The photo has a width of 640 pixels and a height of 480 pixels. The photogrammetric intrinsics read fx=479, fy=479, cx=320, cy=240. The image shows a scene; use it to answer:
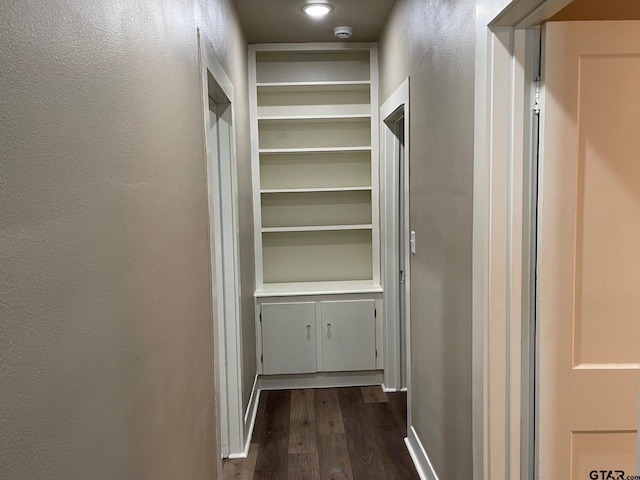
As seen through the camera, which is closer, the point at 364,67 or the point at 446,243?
the point at 446,243

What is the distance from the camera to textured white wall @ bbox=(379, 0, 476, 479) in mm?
1770

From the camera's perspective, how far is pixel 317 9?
2.90m

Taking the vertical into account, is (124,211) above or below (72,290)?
above

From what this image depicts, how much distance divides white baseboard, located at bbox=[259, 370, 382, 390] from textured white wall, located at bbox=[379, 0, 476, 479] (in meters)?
1.09

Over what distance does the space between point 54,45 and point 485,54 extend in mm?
1262

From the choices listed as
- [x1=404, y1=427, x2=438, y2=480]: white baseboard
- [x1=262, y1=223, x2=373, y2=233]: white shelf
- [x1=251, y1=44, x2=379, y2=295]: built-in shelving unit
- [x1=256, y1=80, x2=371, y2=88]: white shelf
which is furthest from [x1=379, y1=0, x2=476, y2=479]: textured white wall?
[x1=262, y1=223, x2=373, y2=233]: white shelf

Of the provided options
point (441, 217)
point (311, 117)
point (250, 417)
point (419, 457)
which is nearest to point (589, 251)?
point (441, 217)

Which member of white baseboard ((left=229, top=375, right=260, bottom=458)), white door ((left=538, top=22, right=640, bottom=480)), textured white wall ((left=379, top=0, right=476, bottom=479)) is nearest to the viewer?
white door ((left=538, top=22, right=640, bottom=480))

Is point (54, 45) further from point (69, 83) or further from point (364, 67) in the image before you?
point (364, 67)

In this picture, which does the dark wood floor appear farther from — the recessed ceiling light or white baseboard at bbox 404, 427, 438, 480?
the recessed ceiling light

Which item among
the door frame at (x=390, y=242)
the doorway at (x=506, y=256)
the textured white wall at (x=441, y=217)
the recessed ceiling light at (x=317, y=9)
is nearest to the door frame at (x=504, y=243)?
the doorway at (x=506, y=256)

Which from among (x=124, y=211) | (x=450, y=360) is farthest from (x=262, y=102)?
(x=124, y=211)

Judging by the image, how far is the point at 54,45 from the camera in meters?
0.73

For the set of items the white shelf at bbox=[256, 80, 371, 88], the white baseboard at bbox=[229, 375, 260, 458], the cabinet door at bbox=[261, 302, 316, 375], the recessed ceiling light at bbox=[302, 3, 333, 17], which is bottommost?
the white baseboard at bbox=[229, 375, 260, 458]
